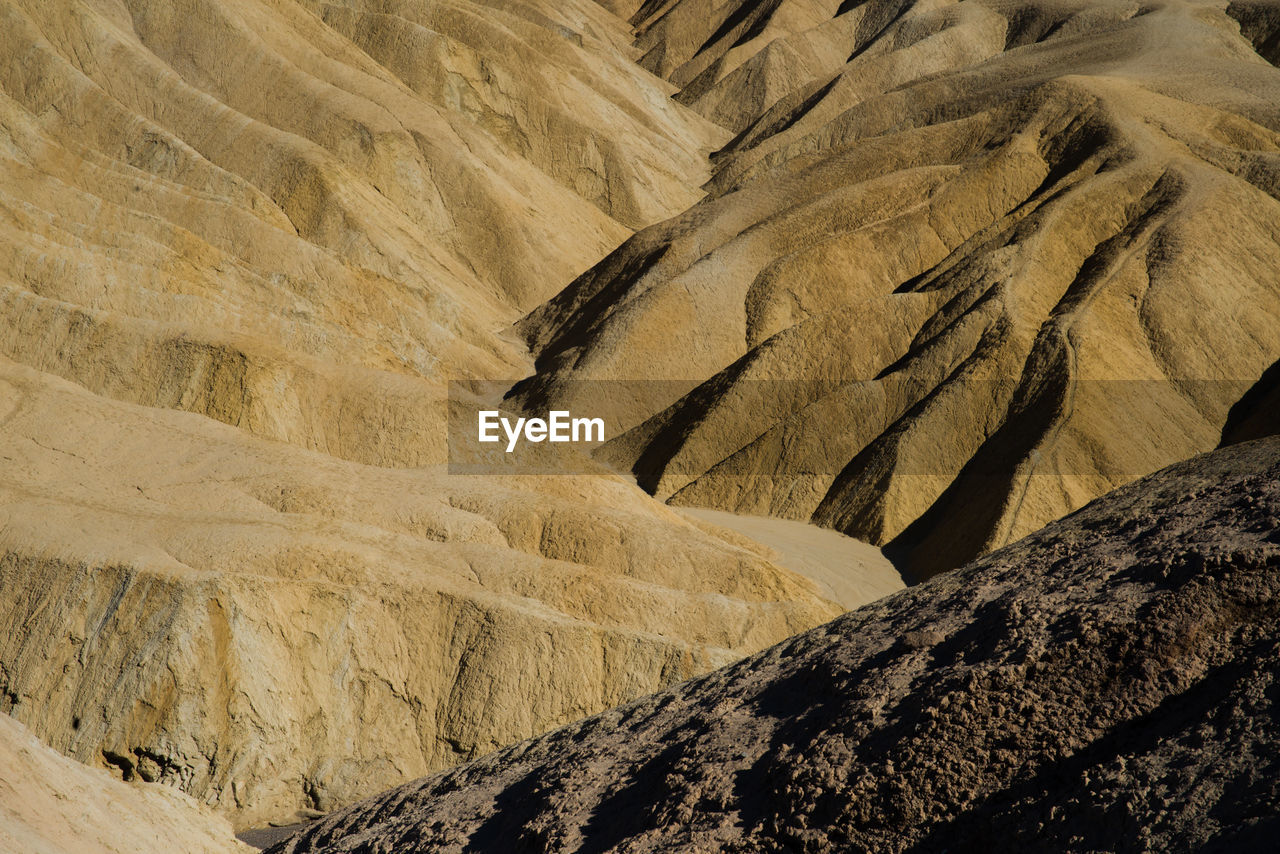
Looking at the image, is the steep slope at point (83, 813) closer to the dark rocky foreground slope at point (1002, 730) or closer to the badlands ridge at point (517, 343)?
the dark rocky foreground slope at point (1002, 730)

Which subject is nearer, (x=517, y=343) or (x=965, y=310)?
(x=965, y=310)

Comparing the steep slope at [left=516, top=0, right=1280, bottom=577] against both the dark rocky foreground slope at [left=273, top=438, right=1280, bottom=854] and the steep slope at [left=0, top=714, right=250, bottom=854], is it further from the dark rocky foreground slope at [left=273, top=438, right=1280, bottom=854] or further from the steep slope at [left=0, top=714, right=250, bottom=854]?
the steep slope at [left=0, top=714, right=250, bottom=854]

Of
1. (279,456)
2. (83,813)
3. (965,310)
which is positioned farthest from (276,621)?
(965,310)

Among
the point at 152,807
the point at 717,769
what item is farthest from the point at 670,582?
the point at 717,769

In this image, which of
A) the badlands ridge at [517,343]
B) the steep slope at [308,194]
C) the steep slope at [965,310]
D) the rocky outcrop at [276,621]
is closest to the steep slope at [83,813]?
the rocky outcrop at [276,621]

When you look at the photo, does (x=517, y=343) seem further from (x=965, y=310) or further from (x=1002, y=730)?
(x=1002, y=730)

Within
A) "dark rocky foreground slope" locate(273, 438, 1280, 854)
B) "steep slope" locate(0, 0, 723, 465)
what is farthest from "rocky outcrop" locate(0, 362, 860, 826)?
"dark rocky foreground slope" locate(273, 438, 1280, 854)
